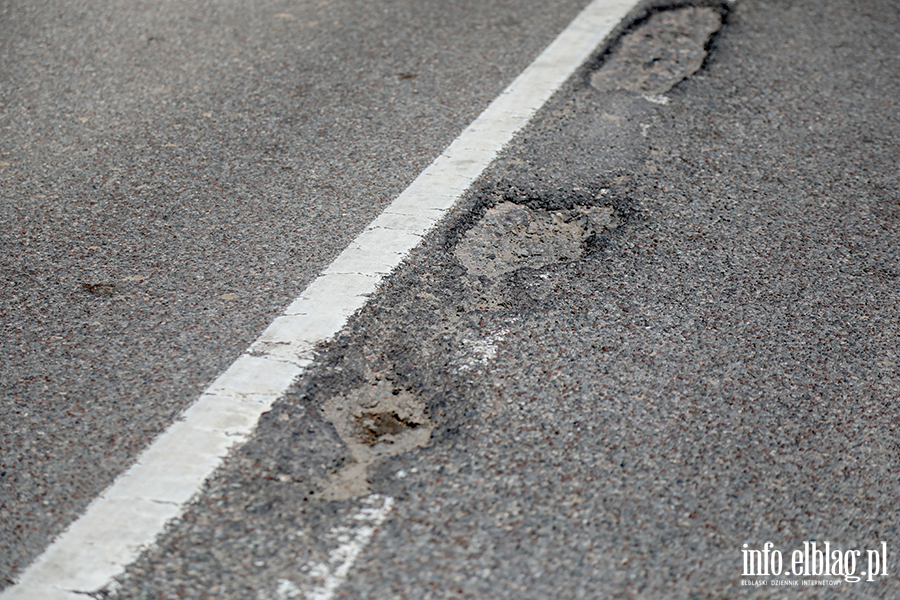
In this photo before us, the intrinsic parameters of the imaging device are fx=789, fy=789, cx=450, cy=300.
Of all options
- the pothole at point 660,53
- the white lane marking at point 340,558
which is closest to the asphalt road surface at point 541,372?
the white lane marking at point 340,558

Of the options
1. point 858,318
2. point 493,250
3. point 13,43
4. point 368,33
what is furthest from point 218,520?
point 13,43

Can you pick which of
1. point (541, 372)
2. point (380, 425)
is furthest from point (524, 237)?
point (380, 425)

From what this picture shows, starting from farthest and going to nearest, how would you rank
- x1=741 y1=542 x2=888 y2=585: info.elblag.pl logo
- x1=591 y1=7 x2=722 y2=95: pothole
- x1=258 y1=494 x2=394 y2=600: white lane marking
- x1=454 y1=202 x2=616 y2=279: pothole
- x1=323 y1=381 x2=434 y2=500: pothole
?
x1=591 y1=7 x2=722 y2=95: pothole
x1=454 y1=202 x2=616 y2=279: pothole
x1=323 y1=381 x2=434 y2=500: pothole
x1=741 y1=542 x2=888 y2=585: info.elblag.pl logo
x1=258 y1=494 x2=394 y2=600: white lane marking

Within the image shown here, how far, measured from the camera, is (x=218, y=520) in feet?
6.40

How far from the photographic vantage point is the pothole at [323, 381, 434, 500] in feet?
6.86

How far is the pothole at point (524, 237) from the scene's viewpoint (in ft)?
9.54

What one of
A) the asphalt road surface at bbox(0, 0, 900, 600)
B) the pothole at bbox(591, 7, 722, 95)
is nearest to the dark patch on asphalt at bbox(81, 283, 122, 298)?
the asphalt road surface at bbox(0, 0, 900, 600)

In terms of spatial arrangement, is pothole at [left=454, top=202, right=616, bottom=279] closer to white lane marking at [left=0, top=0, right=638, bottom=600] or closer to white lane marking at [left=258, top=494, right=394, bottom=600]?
white lane marking at [left=0, top=0, right=638, bottom=600]

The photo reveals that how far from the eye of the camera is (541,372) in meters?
2.41

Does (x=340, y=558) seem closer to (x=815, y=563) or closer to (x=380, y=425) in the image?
(x=380, y=425)

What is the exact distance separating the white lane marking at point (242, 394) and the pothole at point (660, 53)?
2.51 feet

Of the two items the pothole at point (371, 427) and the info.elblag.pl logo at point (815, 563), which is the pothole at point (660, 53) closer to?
the pothole at point (371, 427)

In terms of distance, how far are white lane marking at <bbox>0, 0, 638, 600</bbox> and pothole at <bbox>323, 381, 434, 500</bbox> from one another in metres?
0.20

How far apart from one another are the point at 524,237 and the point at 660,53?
210 centimetres
